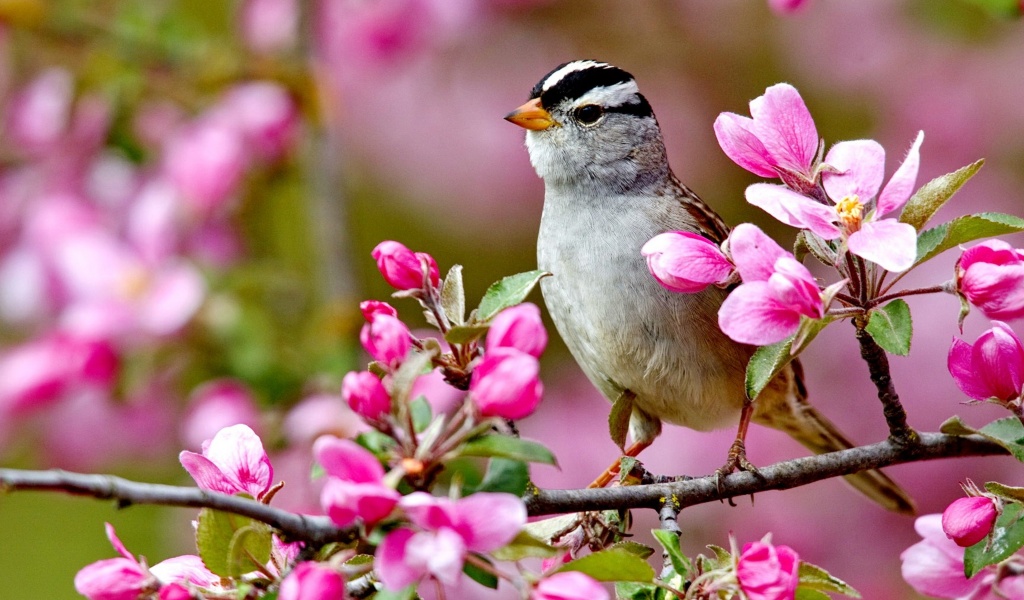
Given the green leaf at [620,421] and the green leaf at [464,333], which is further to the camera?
the green leaf at [620,421]

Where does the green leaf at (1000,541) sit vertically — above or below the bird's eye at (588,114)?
below

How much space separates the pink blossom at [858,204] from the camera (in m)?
1.22

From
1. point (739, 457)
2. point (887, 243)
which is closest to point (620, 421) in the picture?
point (739, 457)

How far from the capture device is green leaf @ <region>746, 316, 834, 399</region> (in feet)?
4.09

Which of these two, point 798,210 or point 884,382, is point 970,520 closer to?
point 884,382

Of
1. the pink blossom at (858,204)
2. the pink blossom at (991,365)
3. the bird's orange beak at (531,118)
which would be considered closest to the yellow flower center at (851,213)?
the pink blossom at (858,204)

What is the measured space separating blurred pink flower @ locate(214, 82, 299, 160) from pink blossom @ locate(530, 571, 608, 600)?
2.08 m

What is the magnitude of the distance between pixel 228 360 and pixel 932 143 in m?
2.30

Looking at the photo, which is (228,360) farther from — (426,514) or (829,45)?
(829,45)

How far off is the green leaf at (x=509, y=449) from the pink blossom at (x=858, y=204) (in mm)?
381

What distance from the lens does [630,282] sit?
2.01 m

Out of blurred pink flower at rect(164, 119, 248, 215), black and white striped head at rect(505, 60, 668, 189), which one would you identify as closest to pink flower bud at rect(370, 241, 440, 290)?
black and white striped head at rect(505, 60, 668, 189)

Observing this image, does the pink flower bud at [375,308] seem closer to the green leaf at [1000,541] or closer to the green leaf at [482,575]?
the green leaf at [482,575]

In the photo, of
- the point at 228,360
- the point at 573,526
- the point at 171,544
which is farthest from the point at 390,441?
the point at 171,544
